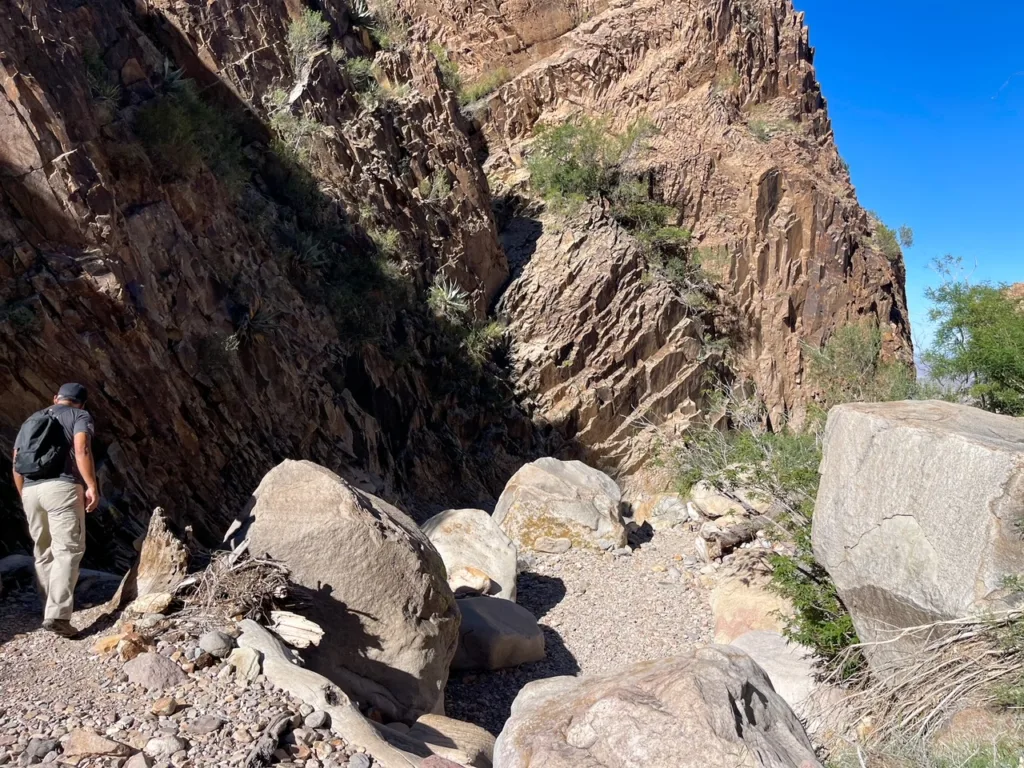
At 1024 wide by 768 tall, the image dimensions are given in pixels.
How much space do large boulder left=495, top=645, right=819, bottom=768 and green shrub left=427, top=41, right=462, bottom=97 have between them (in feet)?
59.9

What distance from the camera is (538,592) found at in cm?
869

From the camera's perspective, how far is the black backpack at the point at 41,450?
4.62 meters

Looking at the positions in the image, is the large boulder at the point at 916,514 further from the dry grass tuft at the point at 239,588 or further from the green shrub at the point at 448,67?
the green shrub at the point at 448,67

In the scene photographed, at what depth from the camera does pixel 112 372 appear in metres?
7.46

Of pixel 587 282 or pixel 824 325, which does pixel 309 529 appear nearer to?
pixel 587 282

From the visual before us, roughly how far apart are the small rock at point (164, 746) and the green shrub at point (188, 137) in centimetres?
808

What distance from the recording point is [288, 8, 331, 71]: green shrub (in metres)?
14.0

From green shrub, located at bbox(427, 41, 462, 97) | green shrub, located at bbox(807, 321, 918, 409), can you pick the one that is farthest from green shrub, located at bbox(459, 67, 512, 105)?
green shrub, located at bbox(807, 321, 918, 409)

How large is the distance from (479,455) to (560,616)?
588cm

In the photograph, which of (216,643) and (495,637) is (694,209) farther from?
(216,643)

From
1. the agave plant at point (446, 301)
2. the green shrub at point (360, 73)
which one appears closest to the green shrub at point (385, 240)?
the agave plant at point (446, 301)

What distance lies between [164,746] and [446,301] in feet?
37.1

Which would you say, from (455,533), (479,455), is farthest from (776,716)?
(479,455)

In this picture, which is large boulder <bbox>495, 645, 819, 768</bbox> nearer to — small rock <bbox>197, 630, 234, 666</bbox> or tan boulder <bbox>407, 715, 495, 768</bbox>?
tan boulder <bbox>407, 715, 495, 768</bbox>
